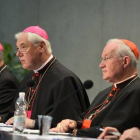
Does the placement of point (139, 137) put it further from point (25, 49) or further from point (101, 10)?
point (101, 10)

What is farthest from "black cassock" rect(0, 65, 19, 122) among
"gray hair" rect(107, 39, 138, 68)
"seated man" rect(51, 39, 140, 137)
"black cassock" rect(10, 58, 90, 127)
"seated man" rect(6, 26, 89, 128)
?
"gray hair" rect(107, 39, 138, 68)

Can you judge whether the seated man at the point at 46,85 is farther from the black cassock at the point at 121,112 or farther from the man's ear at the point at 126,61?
the man's ear at the point at 126,61

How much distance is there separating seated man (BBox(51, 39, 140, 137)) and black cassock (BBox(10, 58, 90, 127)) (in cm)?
27

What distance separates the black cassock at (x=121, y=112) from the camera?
368 centimetres

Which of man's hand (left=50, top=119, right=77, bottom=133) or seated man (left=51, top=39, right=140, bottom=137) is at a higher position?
seated man (left=51, top=39, right=140, bottom=137)

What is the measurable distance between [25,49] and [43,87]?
1.77 ft

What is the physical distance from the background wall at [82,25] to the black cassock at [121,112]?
8.86 feet

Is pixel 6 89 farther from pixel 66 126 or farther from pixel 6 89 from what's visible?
pixel 66 126

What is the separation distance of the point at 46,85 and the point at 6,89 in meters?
0.98

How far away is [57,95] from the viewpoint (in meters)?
4.75

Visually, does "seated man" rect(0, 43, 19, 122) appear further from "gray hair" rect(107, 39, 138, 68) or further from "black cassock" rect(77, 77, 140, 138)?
"gray hair" rect(107, 39, 138, 68)

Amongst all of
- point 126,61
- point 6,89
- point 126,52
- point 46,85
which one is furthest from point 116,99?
point 6,89

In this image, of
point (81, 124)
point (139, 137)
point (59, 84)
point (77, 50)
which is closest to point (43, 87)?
point (59, 84)

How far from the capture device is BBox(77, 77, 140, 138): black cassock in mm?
3682
